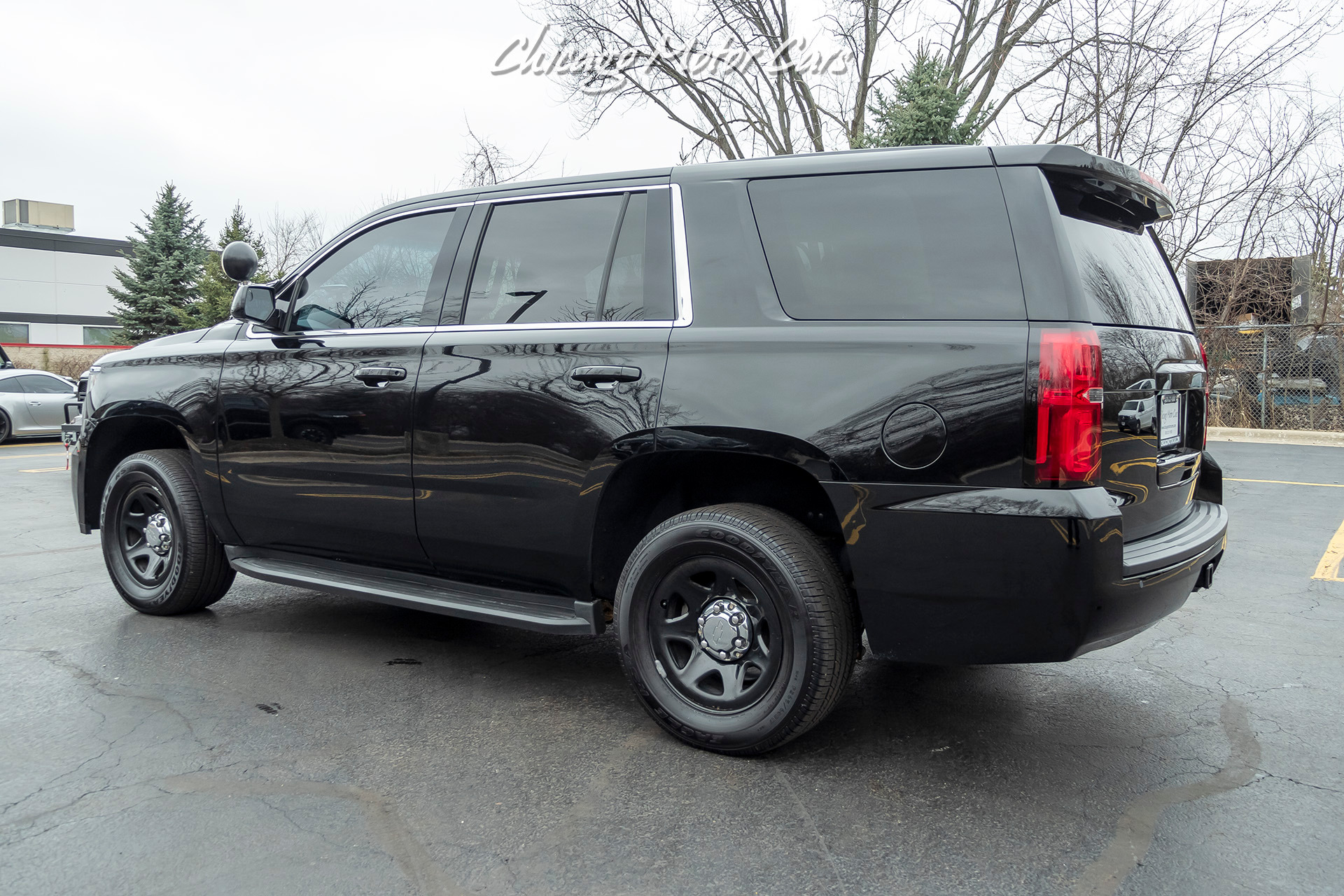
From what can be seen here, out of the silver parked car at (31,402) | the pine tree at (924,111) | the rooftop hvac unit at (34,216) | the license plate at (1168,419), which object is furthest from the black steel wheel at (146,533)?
the rooftop hvac unit at (34,216)

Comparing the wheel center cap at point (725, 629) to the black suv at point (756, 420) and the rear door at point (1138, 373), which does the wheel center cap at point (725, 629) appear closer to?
the black suv at point (756, 420)

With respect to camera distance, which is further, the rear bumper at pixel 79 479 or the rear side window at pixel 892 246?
the rear bumper at pixel 79 479

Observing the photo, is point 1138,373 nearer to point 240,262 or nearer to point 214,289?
point 240,262

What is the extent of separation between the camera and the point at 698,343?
10.6ft

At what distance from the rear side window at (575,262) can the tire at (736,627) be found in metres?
0.79

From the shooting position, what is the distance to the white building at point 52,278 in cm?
4812

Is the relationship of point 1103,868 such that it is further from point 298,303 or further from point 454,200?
point 298,303

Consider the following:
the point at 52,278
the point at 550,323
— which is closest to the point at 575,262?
the point at 550,323

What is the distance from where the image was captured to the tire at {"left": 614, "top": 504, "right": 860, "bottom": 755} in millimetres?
2994

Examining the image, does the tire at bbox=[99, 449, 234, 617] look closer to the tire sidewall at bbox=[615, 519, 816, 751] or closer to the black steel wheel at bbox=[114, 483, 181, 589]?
the black steel wheel at bbox=[114, 483, 181, 589]

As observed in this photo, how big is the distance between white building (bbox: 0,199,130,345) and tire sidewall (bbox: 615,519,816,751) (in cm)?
5107

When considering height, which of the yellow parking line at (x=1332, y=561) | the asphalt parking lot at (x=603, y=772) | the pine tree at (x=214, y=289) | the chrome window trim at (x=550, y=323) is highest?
the pine tree at (x=214, y=289)

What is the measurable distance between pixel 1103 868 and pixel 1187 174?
20.6 meters

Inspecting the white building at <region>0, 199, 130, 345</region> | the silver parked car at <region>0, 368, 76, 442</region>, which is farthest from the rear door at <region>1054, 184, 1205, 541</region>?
the white building at <region>0, 199, 130, 345</region>
